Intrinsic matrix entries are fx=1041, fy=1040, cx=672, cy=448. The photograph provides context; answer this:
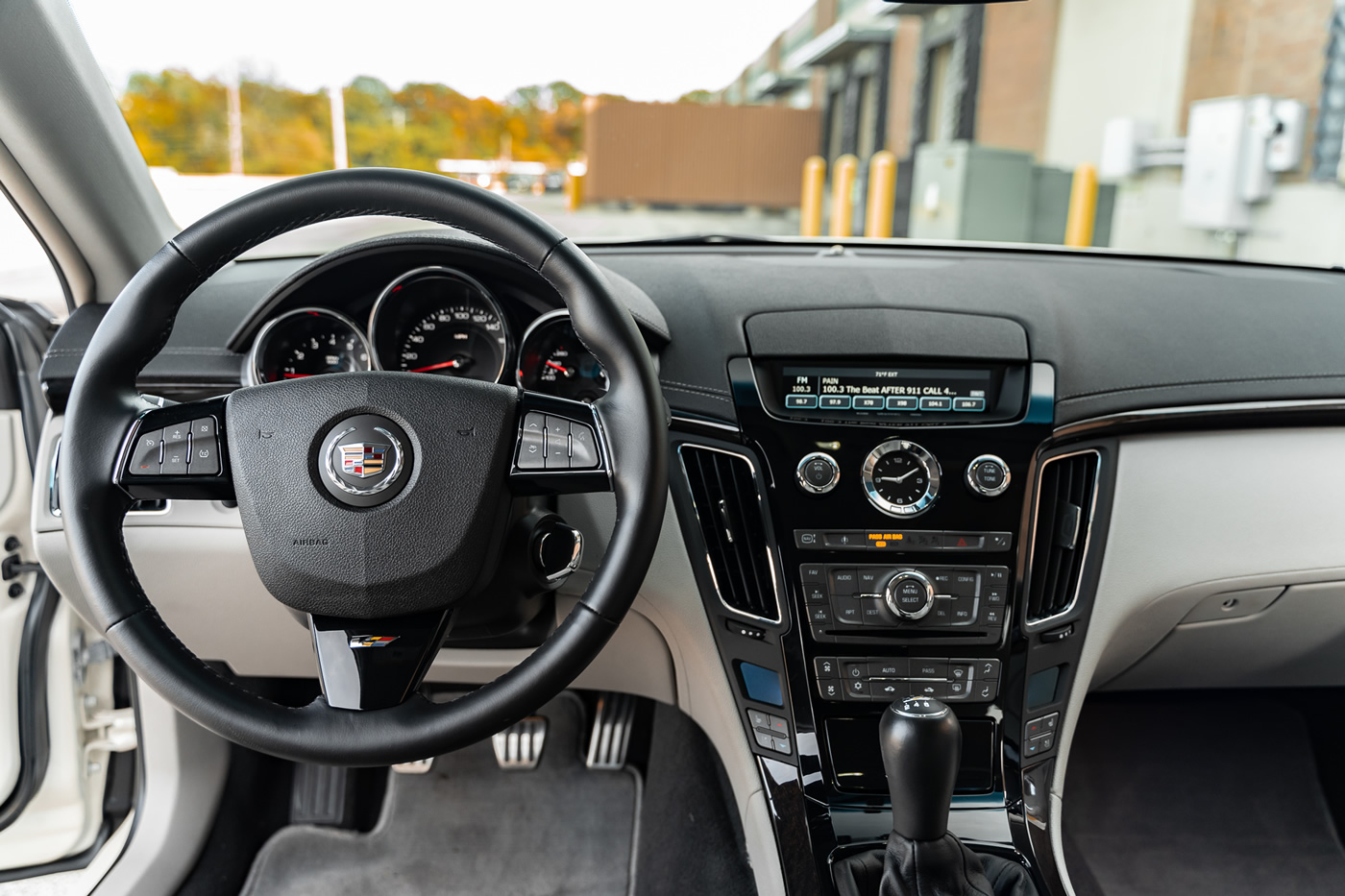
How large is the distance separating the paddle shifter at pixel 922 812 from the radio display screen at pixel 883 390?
0.44 metres

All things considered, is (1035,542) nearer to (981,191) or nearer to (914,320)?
(914,320)

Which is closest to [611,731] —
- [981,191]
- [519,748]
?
[519,748]

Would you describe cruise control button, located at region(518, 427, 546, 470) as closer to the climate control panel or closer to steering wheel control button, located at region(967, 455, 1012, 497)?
the climate control panel

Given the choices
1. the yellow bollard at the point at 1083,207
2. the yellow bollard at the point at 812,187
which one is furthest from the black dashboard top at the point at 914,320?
the yellow bollard at the point at 1083,207

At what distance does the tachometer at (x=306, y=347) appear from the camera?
5.23 feet

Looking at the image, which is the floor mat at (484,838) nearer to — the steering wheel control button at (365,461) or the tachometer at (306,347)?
the tachometer at (306,347)

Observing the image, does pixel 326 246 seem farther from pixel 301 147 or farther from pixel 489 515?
pixel 489 515

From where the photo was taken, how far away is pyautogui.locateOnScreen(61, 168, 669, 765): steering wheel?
1.14 m

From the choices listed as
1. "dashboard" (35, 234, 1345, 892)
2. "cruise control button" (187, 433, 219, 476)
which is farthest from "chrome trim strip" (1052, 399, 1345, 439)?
"cruise control button" (187, 433, 219, 476)

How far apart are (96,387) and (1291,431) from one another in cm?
178

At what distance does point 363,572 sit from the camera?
1177 millimetres

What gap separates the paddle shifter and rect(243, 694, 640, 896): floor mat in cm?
86

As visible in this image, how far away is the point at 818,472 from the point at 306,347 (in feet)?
2.74

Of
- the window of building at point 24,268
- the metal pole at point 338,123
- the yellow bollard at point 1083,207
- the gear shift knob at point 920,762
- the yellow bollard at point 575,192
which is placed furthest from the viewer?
the yellow bollard at point 1083,207
